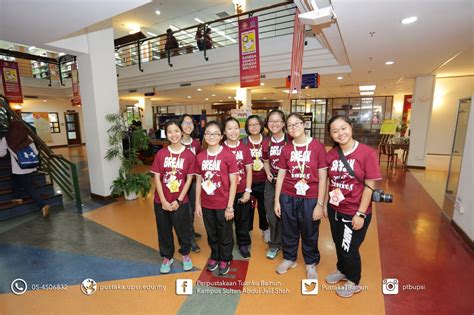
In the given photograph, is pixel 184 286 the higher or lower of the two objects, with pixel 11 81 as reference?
lower

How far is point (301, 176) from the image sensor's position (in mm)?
2197

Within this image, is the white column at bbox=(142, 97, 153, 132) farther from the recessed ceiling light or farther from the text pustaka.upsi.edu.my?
the recessed ceiling light

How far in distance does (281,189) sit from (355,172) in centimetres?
73

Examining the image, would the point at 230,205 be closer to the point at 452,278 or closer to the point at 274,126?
the point at 274,126

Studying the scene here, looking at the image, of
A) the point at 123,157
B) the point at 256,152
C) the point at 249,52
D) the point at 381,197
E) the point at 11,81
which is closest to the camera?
the point at 381,197

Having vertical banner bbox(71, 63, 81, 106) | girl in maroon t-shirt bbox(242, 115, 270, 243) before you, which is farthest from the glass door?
vertical banner bbox(71, 63, 81, 106)

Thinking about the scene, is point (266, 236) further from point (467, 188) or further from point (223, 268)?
point (467, 188)

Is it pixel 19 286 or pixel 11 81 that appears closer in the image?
pixel 19 286

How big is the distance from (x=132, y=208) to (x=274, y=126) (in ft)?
10.7

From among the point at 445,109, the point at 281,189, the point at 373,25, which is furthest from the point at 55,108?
the point at 445,109

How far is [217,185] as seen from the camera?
7.33 feet

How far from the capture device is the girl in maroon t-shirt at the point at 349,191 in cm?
188

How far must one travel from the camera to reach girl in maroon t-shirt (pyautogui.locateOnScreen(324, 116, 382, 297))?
1.88 meters

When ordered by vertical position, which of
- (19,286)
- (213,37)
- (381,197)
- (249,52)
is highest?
(213,37)
